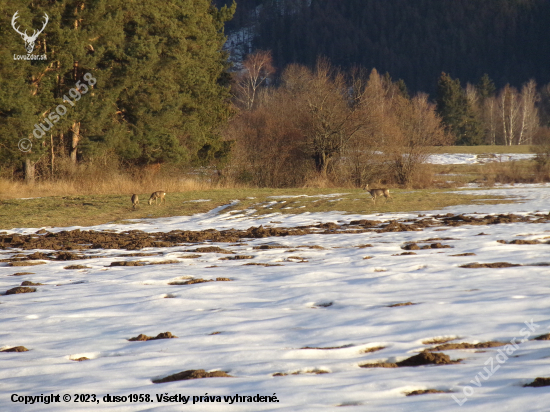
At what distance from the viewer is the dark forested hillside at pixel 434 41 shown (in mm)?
161000

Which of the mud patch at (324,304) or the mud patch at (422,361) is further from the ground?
the mud patch at (422,361)

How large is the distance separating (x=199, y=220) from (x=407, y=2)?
194 metres

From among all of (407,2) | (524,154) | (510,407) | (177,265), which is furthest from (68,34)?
(407,2)

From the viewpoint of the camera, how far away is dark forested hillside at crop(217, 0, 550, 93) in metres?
161

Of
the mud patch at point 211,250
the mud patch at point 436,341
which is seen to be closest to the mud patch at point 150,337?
the mud patch at point 436,341

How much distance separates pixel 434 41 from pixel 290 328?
185009 millimetres

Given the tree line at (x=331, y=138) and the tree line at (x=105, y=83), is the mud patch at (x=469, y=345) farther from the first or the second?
the tree line at (x=331, y=138)

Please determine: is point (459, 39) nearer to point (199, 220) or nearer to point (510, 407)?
point (199, 220)

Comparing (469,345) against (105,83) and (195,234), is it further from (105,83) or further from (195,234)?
(105,83)

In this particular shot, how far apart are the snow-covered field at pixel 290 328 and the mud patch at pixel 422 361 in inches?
3.6

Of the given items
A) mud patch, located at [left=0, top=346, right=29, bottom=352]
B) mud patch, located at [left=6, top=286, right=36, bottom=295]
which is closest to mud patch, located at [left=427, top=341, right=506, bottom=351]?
mud patch, located at [left=0, top=346, right=29, bottom=352]

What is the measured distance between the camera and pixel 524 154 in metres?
67.6

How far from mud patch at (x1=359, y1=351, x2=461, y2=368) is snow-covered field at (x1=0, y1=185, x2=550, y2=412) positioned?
0.09m

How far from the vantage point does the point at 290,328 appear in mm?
6156
